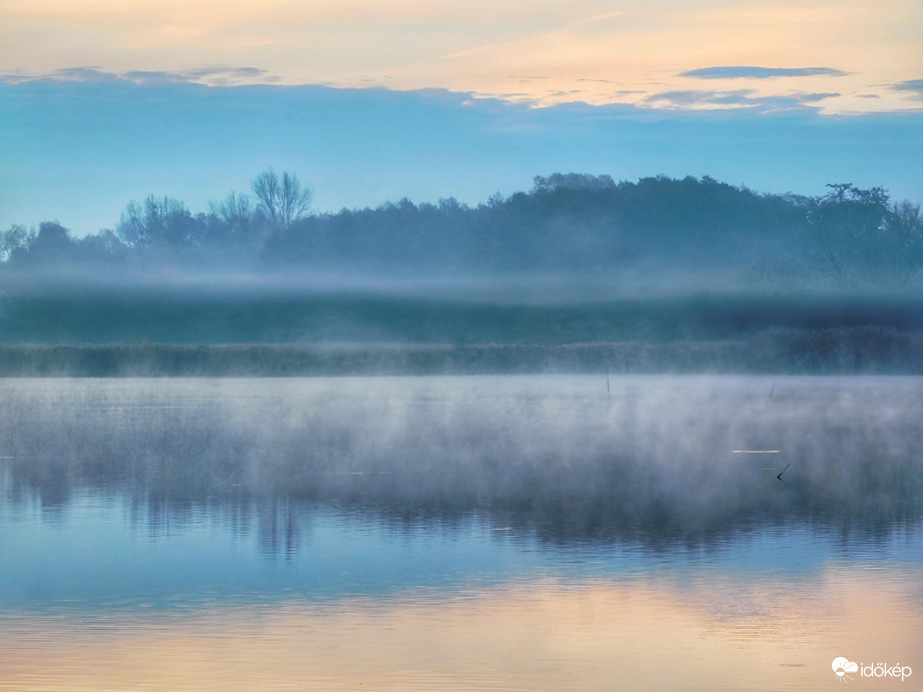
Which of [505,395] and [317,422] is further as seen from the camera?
[505,395]

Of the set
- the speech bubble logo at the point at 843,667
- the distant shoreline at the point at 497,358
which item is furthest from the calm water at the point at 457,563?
the distant shoreline at the point at 497,358

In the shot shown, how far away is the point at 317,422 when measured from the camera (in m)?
38.7

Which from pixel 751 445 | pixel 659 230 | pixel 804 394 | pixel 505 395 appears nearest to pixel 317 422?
pixel 751 445

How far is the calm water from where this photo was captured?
10.1m

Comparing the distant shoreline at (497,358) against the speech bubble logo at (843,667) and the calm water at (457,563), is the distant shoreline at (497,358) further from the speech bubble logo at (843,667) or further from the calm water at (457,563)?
the speech bubble logo at (843,667)

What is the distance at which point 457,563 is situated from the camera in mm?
14172

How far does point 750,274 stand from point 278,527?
109220 millimetres

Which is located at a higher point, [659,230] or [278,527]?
[659,230]

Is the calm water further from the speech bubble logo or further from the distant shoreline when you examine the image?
the distant shoreline

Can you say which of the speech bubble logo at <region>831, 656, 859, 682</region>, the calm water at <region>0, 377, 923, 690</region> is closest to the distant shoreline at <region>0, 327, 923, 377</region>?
the calm water at <region>0, 377, 923, 690</region>

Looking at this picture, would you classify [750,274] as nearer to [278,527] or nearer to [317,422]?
[317,422]

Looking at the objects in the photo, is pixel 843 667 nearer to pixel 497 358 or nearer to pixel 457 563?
pixel 457 563

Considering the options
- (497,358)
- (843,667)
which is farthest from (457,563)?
(497,358)

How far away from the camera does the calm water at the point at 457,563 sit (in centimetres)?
1013
